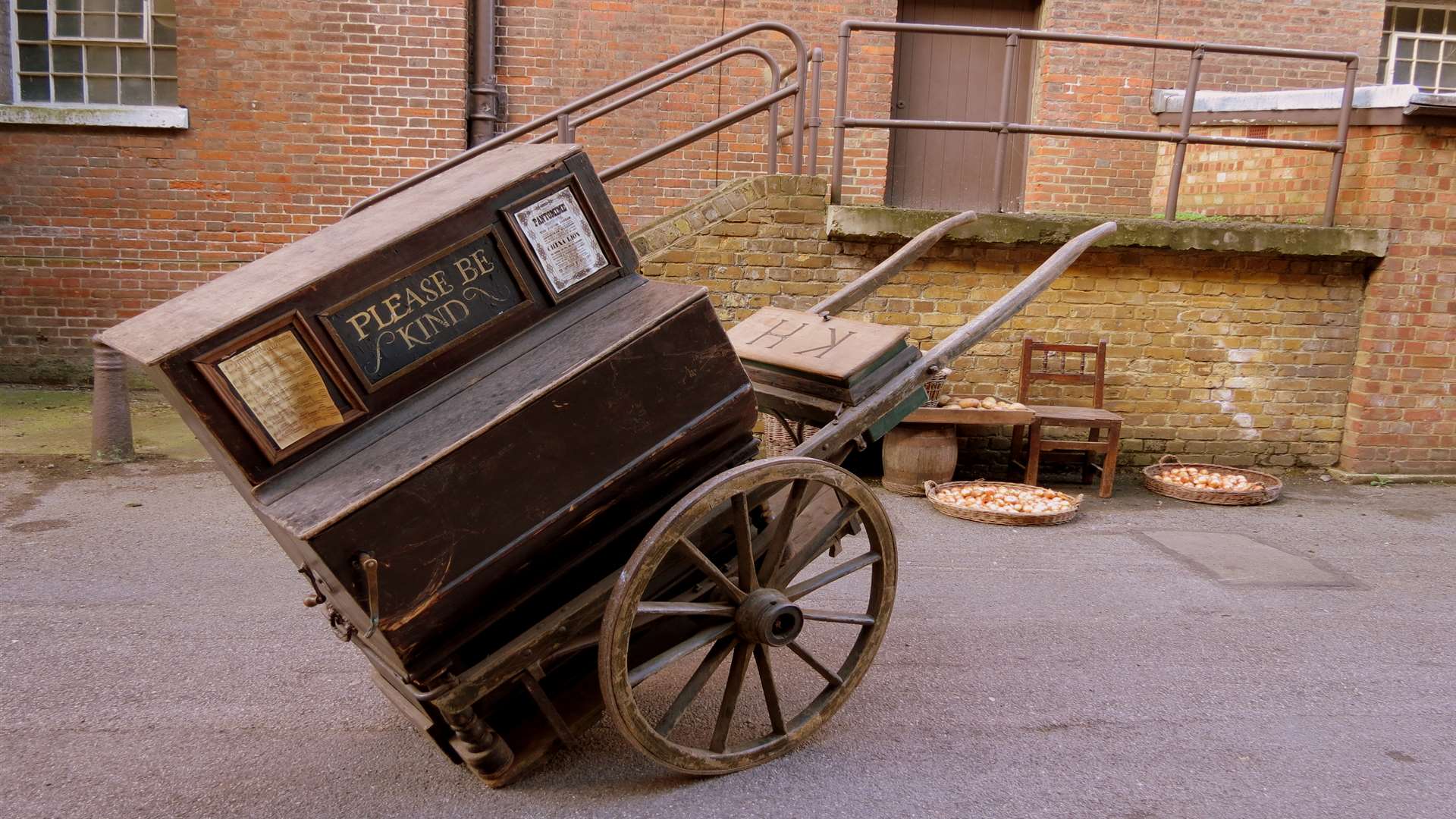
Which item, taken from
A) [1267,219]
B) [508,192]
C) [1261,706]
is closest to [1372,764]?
[1261,706]

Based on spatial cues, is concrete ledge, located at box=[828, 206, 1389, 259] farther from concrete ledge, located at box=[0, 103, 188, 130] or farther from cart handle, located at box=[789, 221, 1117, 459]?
concrete ledge, located at box=[0, 103, 188, 130]

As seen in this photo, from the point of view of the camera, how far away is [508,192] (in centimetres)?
252

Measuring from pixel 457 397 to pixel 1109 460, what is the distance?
4.86m

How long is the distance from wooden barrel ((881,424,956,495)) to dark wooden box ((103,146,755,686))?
11.3 ft

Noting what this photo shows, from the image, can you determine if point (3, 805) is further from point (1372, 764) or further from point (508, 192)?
point (1372, 764)

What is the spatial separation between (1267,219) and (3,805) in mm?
7822

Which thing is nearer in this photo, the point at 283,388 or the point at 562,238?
the point at 283,388

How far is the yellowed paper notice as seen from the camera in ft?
7.22

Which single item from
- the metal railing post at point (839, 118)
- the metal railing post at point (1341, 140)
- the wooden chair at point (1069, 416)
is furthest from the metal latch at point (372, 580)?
the metal railing post at point (1341, 140)

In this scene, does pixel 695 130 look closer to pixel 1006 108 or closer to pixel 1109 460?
pixel 1006 108

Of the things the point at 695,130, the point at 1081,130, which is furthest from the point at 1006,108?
the point at 695,130

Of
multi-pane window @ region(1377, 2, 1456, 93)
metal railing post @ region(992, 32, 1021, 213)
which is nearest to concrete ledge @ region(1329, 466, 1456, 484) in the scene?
metal railing post @ region(992, 32, 1021, 213)

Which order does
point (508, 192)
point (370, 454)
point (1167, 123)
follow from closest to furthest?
1. point (370, 454)
2. point (508, 192)
3. point (1167, 123)

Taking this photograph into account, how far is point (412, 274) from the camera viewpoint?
2402 millimetres
